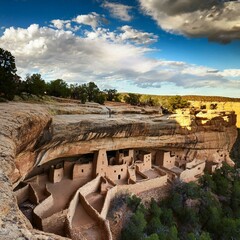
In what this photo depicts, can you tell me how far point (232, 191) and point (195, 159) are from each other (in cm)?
306

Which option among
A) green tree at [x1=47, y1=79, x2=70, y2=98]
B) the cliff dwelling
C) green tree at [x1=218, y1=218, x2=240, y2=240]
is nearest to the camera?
the cliff dwelling

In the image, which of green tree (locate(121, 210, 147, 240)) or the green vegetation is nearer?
green tree (locate(121, 210, 147, 240))

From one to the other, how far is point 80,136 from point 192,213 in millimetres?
7603

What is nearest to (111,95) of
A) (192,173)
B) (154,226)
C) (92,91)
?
(92,91)

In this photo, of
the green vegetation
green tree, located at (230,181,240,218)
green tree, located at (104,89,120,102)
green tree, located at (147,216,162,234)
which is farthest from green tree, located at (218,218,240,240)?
green tree, located at (104,89,120,102)

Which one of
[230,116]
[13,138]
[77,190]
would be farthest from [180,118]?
[13,138]

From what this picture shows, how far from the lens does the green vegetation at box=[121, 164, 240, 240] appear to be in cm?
1235

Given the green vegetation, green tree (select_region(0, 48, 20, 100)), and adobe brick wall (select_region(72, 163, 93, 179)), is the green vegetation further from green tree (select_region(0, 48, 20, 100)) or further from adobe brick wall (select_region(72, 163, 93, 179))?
green tree (select_region(0, 48, 20, 100))

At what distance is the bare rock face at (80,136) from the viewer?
10.2 feet

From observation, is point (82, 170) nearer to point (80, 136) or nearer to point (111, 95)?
point (80, 136)

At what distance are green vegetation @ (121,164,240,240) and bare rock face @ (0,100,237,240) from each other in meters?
2.46

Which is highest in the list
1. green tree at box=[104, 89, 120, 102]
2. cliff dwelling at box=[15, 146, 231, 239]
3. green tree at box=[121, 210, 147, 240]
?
green tree at box=[104, 89, 120, 102]

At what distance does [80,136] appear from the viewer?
12.4 meters

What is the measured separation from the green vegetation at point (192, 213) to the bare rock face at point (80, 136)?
2456 millimetres
